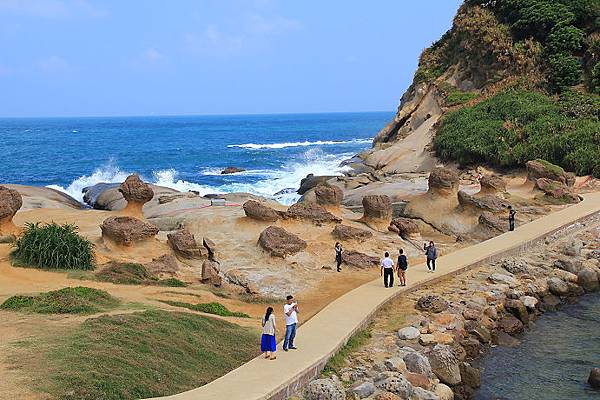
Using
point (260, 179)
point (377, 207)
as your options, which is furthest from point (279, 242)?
point (260, 179)

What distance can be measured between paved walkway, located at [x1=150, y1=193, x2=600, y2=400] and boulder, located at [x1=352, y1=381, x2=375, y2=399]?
2.97 ft

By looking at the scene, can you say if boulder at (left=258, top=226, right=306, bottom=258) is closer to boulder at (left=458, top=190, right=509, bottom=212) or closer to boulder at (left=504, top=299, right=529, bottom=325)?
boulder at (left=504, top=299, right=529, bottom=325)

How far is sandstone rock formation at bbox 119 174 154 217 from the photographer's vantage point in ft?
84.1

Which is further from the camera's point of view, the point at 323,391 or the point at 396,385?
the point at 396,385

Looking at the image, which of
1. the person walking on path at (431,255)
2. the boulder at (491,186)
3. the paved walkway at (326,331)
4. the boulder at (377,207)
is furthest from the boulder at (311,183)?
the person walking on path at (431,255)

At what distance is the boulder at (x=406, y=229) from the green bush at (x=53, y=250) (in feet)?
39.3

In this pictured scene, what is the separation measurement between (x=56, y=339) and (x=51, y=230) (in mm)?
9127

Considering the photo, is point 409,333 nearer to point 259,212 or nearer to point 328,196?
point 259,212

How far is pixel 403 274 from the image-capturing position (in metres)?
19.1

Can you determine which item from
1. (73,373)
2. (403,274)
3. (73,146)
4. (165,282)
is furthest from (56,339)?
(73,146)

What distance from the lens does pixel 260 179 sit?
55.9 m

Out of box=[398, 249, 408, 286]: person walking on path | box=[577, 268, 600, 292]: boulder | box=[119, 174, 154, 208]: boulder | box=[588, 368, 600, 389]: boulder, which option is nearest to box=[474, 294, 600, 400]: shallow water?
box=[588, 368, 600, 389]: boulder

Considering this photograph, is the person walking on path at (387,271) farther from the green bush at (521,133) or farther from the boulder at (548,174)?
the green bush at (521,133)

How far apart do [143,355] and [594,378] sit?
32.3 feet
